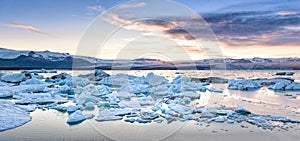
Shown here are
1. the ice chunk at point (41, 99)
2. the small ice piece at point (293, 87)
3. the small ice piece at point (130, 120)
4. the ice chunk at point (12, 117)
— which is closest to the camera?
the ice chunk at point (12, 117)

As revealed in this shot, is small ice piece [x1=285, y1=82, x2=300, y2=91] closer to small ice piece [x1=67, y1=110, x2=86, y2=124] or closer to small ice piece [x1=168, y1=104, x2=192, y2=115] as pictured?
small ice piece [x1=168, y1=104, x2=192, y2=115]

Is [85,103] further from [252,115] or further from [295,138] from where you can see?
[295,138]

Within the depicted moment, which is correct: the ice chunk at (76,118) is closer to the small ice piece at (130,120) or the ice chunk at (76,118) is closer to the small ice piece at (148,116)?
the small ice piece at (130,120)

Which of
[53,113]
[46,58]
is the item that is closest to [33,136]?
[53,113]

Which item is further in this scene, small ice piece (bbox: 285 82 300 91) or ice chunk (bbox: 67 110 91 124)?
small ice piece (bbox: 285 82 300 91)

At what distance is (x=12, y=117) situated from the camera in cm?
693

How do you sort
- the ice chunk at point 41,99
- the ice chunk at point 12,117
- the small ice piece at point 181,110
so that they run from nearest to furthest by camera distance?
the ice chunk at point 12,117 → the small ice piece at point 181,110 → the ice chunk at point 41,99

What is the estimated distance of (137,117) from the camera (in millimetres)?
7000

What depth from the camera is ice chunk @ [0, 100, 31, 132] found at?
6.20 meters

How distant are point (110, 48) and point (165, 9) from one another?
3.37 m

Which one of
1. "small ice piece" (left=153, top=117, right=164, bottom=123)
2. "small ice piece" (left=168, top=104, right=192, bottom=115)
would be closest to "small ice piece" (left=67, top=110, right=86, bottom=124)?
"small ice piece" (left=153, top=117, right=164, bottom=123)

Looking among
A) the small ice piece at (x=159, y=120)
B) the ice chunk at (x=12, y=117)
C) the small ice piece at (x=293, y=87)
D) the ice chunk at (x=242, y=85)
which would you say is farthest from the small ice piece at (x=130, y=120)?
the small ice piece at (x=293, y=87)

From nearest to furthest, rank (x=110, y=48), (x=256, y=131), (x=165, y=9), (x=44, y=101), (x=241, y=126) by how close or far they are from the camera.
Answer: (x=256, y=131)
(x=241, y=126)
(x=165, y=9)
(x=44, y=101)
(x=110, y=48)

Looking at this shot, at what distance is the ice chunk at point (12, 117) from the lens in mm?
6203
